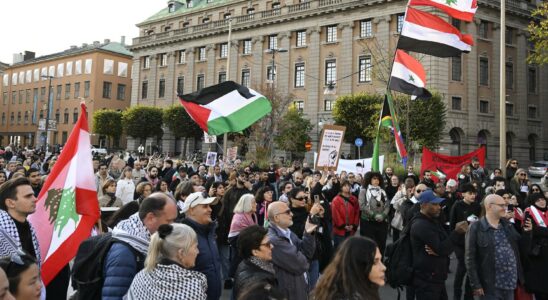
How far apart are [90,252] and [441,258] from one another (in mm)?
3871

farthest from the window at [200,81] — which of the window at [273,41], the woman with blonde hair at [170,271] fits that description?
the woman with blonde hair at [170,271]

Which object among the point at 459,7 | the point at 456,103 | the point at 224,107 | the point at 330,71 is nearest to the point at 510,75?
the point at 456,103

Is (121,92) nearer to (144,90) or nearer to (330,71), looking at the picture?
(144,90)

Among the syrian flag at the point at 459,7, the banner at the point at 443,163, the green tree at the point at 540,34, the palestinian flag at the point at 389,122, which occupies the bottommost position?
the banner at the point at 443,163

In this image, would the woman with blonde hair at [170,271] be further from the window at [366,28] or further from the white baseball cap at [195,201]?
the window at [366,28]

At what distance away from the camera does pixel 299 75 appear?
46.3 metres

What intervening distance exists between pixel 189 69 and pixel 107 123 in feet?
43.3

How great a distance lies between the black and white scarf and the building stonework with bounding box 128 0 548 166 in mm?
31057

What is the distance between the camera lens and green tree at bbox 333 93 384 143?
36562 mm

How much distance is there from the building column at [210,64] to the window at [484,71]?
89.6 feet

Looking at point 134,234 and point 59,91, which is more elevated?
point 59,91

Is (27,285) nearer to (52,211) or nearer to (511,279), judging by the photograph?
(52,211)

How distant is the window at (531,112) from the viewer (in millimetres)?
42750

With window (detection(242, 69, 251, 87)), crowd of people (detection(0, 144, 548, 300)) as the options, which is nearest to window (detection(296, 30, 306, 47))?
window (detection(242, 69, 251, 87))
